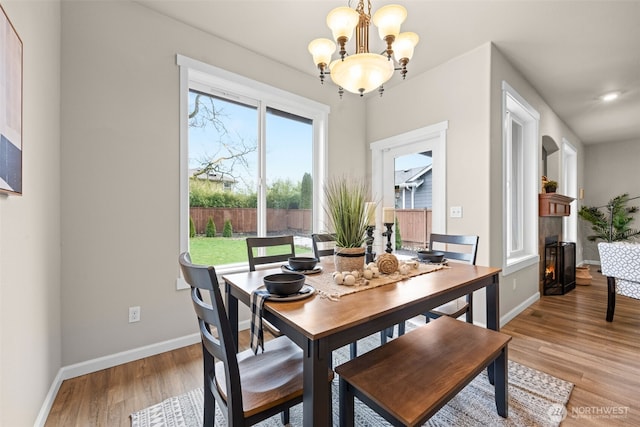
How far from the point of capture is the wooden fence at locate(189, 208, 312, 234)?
257 centimetres

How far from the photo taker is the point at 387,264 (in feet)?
5.26

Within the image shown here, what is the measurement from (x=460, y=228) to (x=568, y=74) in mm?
2368

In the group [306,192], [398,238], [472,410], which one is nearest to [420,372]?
[472,410]

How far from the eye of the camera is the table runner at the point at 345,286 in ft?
4.18

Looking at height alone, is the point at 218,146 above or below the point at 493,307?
above

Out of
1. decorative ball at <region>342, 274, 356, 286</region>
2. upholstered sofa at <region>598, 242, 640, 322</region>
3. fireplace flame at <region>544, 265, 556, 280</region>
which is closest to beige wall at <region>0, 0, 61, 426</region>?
decorative ball at <region>342, 274, 356, 286</region>

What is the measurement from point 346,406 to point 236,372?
0.50 m

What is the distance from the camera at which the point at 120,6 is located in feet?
6.76

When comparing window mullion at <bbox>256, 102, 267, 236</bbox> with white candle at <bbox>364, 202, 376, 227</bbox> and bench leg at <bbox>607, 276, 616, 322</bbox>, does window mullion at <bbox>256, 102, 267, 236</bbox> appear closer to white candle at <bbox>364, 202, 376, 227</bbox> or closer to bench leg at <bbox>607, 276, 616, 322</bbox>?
white candle at <bbox>364, 202, 376, 227</bbox>

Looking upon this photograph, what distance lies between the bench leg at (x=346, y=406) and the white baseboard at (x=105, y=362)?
5.21 feet

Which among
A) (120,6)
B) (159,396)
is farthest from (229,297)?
(120,6)

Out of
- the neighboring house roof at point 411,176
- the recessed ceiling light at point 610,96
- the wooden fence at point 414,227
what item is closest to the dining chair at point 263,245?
the wooden fence at point 414,227

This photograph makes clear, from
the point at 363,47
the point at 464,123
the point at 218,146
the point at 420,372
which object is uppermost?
the point at 363,47

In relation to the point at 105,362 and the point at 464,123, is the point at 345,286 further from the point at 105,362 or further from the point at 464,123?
the point at 464,123
